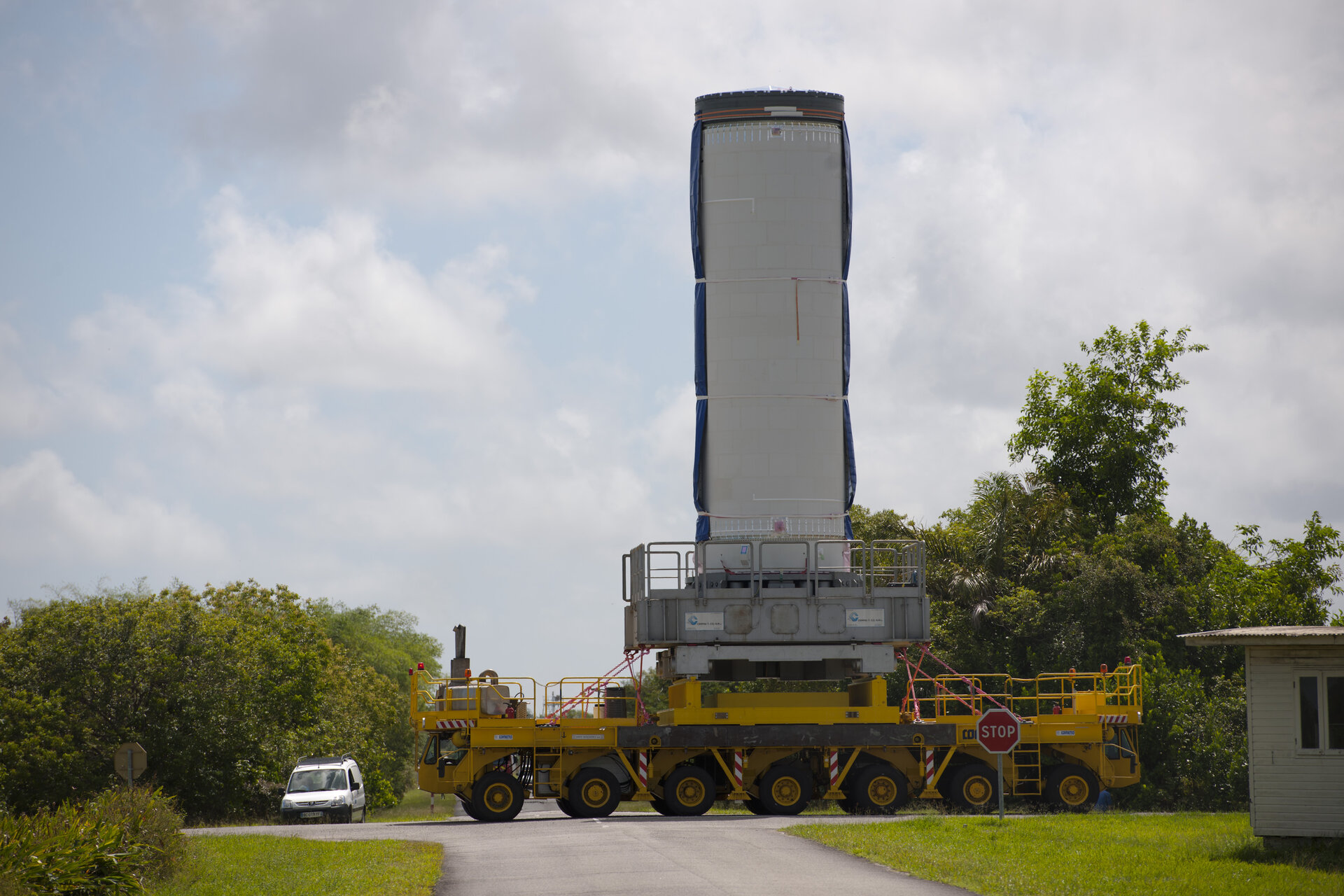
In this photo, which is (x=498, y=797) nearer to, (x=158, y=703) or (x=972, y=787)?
(x=972, y=787)

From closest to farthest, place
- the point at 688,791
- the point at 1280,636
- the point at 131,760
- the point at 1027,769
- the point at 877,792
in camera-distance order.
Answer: the point at 1280,636
the point at 131,760
the point at 688,791
the point at 877,792
the point at 1027,769

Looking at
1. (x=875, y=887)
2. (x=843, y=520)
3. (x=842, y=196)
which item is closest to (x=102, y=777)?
(x=843, y=520)

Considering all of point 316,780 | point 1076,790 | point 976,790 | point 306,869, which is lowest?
point 316,780

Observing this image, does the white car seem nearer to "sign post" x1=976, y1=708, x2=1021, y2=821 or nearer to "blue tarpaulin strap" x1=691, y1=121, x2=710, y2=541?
"blue tarpaulin strap" x1=691, y1=121, x2=710, y2=541

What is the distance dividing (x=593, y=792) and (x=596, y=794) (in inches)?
2.7

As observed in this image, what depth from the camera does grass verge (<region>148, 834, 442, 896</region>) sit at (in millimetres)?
15953

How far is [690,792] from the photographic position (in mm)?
26234

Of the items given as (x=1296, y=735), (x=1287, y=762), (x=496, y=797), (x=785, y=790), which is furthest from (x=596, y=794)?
(x=1296, y=735)

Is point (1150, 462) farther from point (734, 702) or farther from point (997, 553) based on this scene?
point (734, 702)

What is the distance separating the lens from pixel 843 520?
25.9 m

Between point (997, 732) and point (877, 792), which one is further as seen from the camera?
point (877, 792)

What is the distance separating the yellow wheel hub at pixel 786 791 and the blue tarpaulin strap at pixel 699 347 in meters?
4.89

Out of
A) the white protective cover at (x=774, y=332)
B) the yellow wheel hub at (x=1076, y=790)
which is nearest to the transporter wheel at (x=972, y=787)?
the yellow wheel hub at (x=1076, y=790)

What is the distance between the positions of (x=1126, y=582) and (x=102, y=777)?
1100 inches
